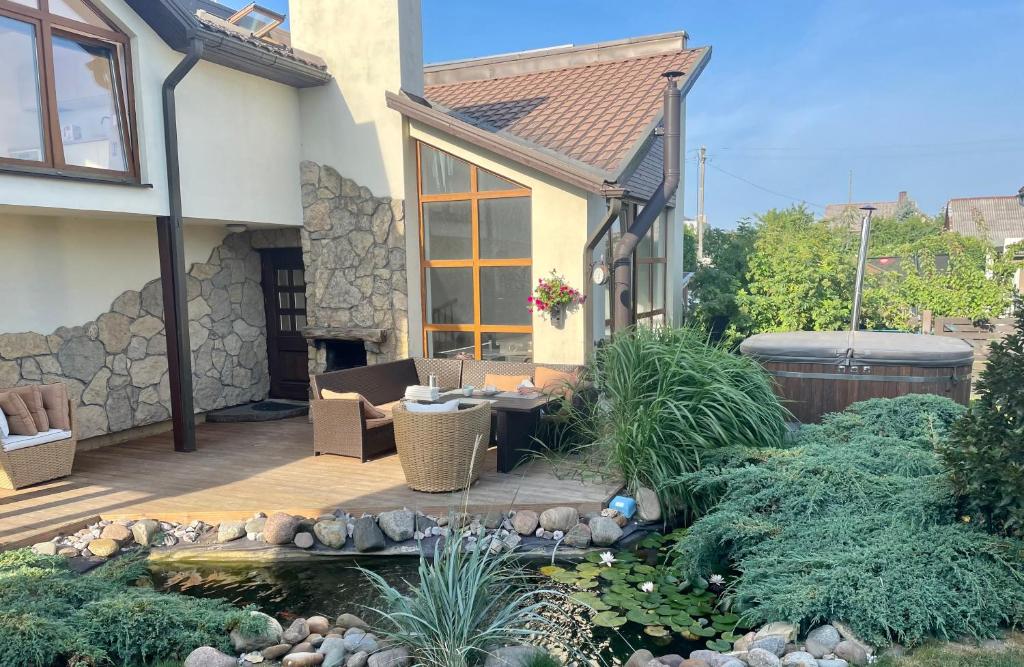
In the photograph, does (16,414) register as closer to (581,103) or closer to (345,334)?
(345,334)

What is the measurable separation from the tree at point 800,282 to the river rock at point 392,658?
9650 millimetres

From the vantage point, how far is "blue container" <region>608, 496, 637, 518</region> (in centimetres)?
499

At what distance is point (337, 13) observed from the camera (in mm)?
7871

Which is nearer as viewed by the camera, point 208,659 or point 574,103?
point 208,659

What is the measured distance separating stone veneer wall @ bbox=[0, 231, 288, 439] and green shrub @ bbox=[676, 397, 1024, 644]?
19.6 ft

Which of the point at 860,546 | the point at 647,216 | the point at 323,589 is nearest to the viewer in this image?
the point at 860,546

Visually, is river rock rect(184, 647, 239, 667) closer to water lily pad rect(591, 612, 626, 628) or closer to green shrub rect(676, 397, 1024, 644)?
water lily pad rect(591, 612, 626, 628)

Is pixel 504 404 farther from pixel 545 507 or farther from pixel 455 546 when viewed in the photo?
pixel 455 546

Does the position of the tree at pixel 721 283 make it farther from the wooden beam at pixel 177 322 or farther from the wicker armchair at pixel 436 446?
the wooden beam at pixel 177 322

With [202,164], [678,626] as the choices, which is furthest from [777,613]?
[202,164]

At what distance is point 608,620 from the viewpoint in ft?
12.3

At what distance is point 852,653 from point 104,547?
14.9ft

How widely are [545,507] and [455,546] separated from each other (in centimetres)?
203

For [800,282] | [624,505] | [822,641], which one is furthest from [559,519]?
[800,282]
